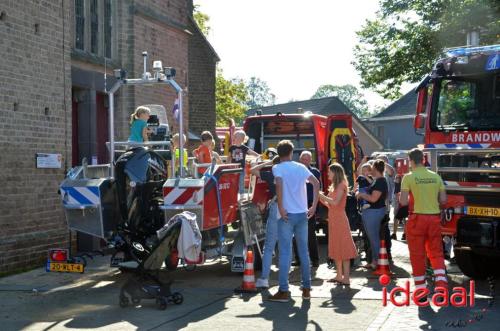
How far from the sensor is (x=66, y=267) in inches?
357

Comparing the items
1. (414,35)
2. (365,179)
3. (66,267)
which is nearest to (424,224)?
(365,179)

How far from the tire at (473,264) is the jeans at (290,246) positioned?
8.51 ft

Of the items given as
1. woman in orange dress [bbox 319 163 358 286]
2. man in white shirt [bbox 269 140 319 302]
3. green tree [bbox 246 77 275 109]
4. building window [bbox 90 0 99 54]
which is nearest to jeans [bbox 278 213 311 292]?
man in white shirt [bbox 269 140 319 302]

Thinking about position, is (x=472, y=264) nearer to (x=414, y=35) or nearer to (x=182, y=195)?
(x=182, y=195)

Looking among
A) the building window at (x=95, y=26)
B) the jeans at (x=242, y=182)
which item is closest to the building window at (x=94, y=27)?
the building window at (x=95, y=26)

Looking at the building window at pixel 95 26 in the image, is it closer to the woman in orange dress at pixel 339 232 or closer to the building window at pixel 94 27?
the building window at pixel 94 27

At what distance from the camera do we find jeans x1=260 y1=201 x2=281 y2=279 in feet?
32.8

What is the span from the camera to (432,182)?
9.24 metres

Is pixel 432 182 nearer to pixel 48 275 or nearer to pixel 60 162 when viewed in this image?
pixel 48 275

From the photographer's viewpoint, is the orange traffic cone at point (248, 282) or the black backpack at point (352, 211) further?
the black backpack at point (352, 211)

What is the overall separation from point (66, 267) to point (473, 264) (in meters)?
5.70

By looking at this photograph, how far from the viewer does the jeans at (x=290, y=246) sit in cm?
933

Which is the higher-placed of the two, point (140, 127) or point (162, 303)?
point (140, 127)

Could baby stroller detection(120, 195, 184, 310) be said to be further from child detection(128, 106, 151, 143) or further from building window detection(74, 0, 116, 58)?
building window detection(74, 0, 116, 58)
